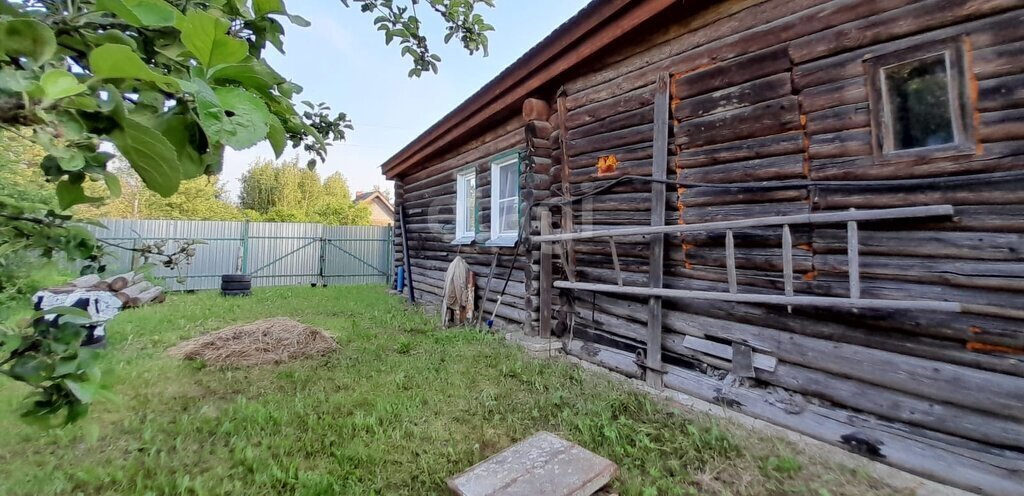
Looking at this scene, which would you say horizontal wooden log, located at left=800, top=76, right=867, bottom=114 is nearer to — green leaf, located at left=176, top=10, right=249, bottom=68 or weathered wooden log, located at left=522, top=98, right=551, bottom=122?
weathered wooden log, located at left=522, top=98, right=551, bottom=122

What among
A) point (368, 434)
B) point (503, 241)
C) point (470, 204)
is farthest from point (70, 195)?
point (470, 204)

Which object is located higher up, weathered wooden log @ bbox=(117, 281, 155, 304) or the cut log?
the cut log

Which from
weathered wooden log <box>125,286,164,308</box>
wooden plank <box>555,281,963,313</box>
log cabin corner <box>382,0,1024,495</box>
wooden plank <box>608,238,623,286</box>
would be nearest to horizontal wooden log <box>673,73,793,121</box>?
log cabin corner <box>382,0,1024,495</box>

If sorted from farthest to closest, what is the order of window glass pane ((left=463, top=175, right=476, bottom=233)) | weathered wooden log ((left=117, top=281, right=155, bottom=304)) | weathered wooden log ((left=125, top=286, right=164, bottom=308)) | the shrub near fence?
the shrub near fence
weathered wooden log ((left=125, top=286, right=164, bottom=308))
weathered wooden log ((left=117, top=281, right=155, bottom=304))
window glass pane ((left=463, top=175, right=476, bottom=233))

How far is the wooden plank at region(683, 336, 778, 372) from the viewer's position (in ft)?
9.55

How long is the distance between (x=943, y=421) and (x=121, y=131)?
11.2 feet

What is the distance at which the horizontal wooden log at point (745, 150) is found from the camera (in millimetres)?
2844

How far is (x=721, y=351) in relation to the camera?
3.21m

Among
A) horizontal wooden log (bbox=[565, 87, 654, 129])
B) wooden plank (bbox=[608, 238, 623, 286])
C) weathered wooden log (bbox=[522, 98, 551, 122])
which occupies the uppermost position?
weathered wooden log (bbox=[522, 98, 551, 122])

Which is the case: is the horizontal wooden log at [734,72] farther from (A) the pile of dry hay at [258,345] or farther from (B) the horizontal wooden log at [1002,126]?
(A) the pile of dry hay at [258,345]

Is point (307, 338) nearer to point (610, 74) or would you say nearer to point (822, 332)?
point (610, 74)

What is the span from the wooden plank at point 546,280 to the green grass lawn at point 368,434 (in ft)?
1.81

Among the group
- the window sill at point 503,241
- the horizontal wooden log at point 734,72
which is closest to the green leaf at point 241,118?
the horizontal wooden log at point 734,72

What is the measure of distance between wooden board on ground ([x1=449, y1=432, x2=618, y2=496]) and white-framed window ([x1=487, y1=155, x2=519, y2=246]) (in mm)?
3446
